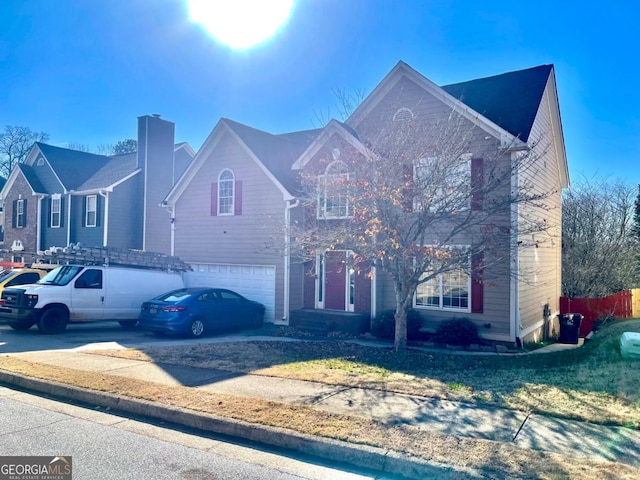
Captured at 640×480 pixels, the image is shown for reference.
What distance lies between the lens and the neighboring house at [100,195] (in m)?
25.7

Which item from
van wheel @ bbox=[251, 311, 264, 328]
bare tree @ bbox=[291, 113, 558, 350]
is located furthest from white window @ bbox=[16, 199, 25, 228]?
bare tree @ bbox=[291, 113, 558, 350]

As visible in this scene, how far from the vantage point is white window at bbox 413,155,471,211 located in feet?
34.2

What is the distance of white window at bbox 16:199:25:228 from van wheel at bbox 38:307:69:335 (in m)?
18.9

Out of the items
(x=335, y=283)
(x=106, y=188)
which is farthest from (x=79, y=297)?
(x=106, y=188)

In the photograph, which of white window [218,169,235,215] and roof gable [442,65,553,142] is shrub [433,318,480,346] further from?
white window [218,169,235,215]

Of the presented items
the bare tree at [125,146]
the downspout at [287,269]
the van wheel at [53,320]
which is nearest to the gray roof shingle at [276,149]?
the downspout at [287,269]

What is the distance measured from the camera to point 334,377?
27.9 feet

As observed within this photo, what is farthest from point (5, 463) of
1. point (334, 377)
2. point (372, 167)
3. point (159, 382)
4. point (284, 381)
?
point (372, 167)

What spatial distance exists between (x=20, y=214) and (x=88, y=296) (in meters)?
19.3

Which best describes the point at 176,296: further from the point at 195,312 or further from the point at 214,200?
the point at 214,200

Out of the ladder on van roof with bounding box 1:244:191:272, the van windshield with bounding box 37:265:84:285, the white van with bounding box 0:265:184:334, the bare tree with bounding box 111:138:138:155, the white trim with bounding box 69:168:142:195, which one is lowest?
the white van with bounding box 0:265:184:334

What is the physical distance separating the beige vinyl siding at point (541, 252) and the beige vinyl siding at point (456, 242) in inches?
28.5

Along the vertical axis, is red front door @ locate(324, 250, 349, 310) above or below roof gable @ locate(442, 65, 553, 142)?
below

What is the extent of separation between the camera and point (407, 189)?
34.9 feet
